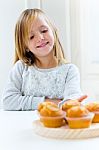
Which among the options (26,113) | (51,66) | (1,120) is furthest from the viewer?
(51,66)

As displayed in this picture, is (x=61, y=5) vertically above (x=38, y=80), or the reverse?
(x=61, y=5)

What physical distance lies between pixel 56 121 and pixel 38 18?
A: 929mm

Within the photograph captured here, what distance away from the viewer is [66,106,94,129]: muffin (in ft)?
3.70

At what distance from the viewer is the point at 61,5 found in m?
2.56

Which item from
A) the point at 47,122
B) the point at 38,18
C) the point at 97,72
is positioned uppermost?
the point at 38,18

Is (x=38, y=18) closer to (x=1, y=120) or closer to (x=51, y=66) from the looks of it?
(x=51, y=66)

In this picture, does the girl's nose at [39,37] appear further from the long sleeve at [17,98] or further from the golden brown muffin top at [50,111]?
the golden brown muffin top at [50,111]

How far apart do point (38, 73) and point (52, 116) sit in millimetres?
857

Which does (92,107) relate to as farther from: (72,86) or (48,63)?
(48,63)

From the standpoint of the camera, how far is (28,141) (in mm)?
1111

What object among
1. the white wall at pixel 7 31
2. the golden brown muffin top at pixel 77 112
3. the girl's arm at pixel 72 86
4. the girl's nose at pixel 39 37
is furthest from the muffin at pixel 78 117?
the white wall at pixel 7 31

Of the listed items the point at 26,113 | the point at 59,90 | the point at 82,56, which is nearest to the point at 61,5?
the point at 82,56

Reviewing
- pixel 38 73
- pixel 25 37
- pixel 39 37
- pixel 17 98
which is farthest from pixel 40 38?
pixel 17 98

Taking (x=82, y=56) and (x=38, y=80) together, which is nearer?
(x=38, y=80)
